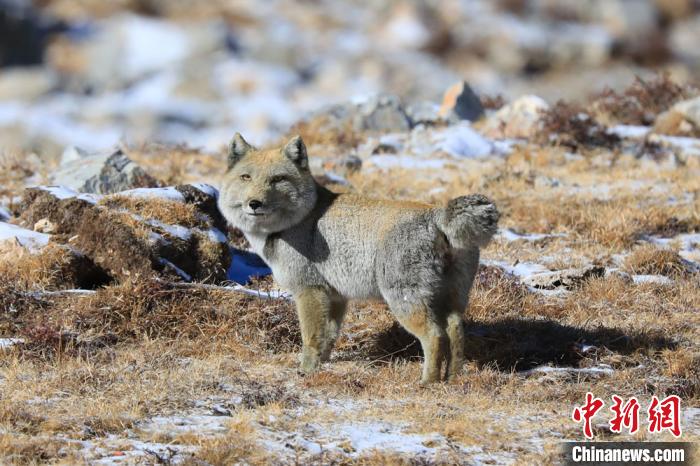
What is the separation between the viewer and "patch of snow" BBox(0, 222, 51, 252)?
31.9 feet

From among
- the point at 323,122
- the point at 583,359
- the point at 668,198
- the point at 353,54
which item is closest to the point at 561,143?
the point at 668,198

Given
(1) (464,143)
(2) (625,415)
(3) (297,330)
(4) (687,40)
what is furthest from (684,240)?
(4) (687,40)

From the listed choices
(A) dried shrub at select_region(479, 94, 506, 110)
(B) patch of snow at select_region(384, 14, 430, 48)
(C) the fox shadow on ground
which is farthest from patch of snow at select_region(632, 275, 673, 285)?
(B) patch of snow at select_region(384, 14, 430, 48)

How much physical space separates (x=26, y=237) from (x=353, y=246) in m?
3.77

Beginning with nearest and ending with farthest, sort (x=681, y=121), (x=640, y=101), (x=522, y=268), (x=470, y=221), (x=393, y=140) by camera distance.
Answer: (x=470, y=221) < (x=522, y=268) < (x=393, y=140) < (x=681, y=121) < (x=640, y=101)

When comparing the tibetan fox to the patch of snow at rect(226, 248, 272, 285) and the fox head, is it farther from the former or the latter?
the patch of snow at rect(226, 248, 272, 285)

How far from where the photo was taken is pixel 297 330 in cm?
927

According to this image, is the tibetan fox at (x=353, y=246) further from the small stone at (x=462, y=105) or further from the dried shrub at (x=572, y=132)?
the small stone at (x=462, y=105)

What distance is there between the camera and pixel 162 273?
31.8ft

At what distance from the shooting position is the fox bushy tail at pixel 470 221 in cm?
764

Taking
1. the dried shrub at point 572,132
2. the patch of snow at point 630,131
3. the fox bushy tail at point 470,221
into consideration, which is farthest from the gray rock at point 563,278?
the patch of snow at point 630,131

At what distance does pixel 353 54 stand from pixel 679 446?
2768 cm

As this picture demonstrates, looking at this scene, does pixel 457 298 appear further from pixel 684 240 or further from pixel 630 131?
pixel 630 131

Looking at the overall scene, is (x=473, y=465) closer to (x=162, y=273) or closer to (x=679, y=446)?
(x=679, y=446)
